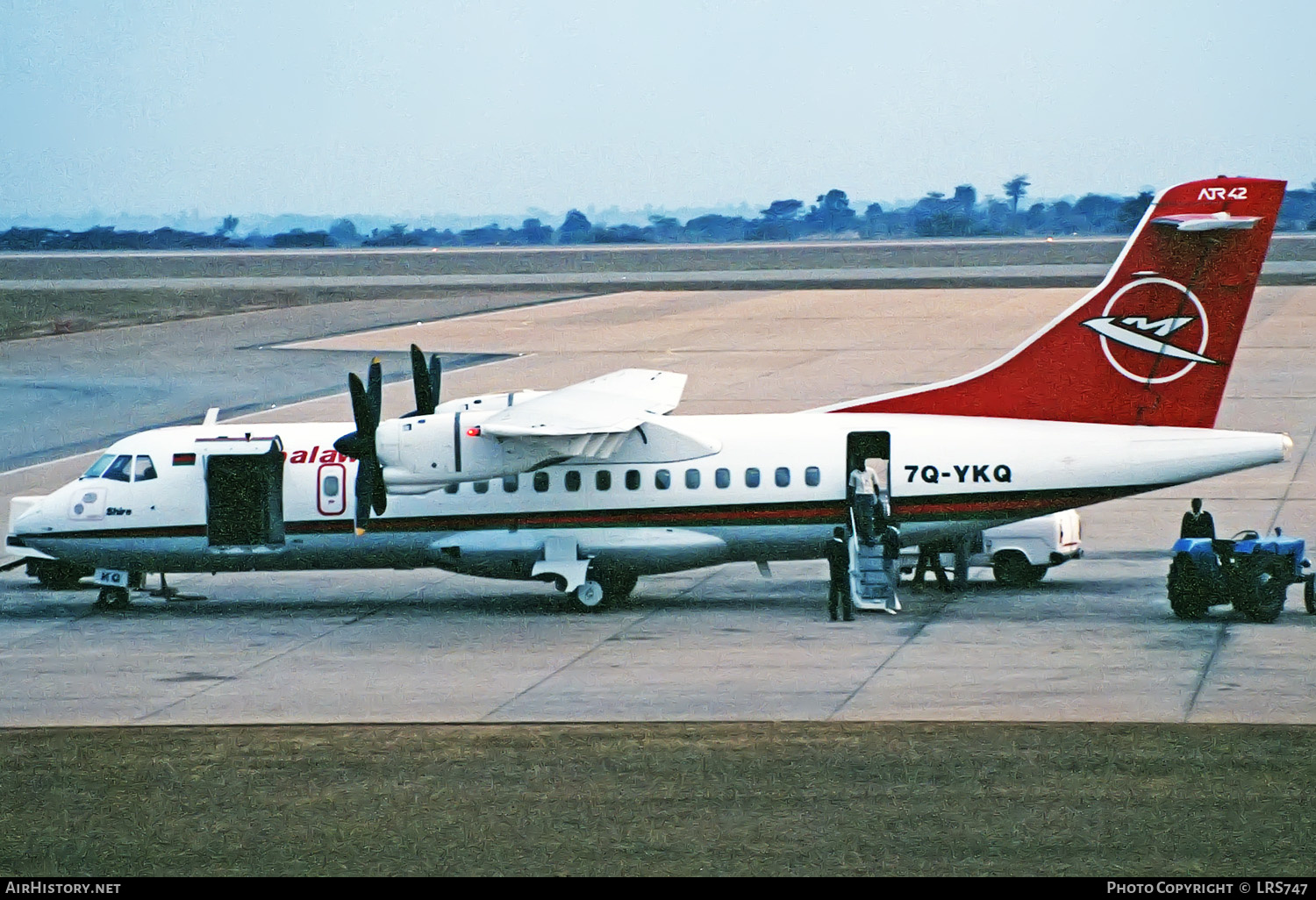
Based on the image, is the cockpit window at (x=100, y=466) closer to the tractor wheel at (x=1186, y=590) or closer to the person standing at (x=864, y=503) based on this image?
the person standing at (x=864, y=503)

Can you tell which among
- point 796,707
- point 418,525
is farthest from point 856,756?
point 418,525

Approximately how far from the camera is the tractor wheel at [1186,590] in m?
24.9

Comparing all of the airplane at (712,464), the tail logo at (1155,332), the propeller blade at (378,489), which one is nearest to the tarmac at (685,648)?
the airplane at (712,464)

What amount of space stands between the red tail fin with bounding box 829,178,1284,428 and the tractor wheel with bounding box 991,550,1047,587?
2755 mm

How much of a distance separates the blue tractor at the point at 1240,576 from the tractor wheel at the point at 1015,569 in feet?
10.7

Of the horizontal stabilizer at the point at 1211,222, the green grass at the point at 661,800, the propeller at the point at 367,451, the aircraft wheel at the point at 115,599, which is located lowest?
the aircraft wheel at the point at 115,599

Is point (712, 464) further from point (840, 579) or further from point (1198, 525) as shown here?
point (1198, 525)

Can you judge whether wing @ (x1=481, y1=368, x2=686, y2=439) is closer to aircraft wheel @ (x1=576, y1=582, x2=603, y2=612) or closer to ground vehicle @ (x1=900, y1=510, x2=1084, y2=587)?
aircraft wheel @ (x1=576, y1=582, x2=603, y2=612)

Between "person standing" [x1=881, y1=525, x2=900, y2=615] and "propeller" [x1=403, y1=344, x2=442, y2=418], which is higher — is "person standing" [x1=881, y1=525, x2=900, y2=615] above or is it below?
below

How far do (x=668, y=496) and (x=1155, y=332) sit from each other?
7.70 m

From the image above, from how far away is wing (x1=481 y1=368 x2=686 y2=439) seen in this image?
2444cm

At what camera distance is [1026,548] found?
2819 centimetres

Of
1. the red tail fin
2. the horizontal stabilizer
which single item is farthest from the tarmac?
the horizontal stabilizer

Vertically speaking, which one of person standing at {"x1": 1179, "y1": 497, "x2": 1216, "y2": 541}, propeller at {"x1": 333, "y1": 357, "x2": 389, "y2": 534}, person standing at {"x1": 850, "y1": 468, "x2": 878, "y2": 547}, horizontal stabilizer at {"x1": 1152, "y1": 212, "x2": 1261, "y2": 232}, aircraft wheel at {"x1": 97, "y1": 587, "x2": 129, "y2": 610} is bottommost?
aircraft wheel at {"x1": 97, "y1": 587, "x2": 129, "y2": 610}
